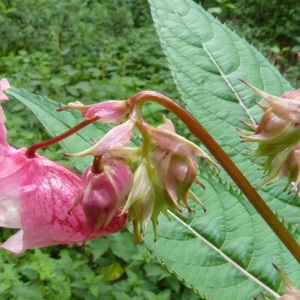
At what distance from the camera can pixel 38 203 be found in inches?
27.3

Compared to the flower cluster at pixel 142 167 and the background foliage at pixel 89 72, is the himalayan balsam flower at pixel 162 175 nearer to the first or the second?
the flower cluster at pixel 142 167

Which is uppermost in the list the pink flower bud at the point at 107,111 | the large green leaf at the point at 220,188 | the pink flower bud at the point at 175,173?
the pink flower bud at the point at 107,111

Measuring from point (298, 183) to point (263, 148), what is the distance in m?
0.06

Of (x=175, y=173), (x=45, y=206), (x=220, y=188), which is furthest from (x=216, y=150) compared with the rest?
(x=220, y=188)

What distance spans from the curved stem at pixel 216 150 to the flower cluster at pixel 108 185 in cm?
1

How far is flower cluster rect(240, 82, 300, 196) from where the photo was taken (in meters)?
0.72

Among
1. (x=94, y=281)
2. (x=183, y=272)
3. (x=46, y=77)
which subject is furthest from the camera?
(x=46, y=77)

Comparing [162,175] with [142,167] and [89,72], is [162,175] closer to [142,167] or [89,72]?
[142,167]

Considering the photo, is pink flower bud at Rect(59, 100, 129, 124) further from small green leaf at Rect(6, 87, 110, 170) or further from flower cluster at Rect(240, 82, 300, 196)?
small green leaf at Rect(6, 87, 110, 170)

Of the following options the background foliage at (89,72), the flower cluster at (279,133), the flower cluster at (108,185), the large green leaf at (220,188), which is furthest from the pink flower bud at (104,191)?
the background foliage at (89,72)

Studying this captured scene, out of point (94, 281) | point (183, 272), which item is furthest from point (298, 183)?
point (94, 281)

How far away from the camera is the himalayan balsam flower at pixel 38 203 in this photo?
691 mm

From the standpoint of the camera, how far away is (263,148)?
747 mm

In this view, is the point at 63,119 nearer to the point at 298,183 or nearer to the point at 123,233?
the point at 298,183
